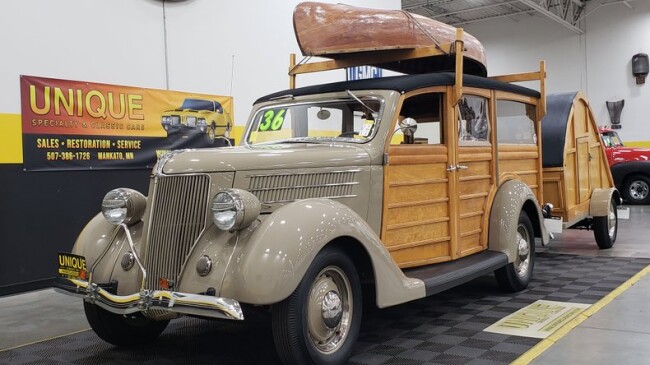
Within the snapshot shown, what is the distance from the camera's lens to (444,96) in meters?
4.29

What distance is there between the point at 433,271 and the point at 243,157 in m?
1.59

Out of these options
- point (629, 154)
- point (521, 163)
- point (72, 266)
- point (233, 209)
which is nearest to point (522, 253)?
point (521, 163)

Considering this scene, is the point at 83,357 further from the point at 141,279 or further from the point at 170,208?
the point at 170,208

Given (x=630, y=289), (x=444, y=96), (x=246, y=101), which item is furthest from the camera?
(x=246, y=101)

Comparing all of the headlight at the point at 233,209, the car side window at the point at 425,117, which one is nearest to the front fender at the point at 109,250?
the headlight at the point at 233,209

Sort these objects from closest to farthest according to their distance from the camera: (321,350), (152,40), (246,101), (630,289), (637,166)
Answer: (321,350) < (630,289) < (152,40) < (246,101) < (637,166)

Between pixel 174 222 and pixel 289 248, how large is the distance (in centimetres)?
75

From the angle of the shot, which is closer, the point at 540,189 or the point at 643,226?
the point at 540,189

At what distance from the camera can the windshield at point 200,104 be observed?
6.97 m

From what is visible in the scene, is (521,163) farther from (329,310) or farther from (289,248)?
(289,248)

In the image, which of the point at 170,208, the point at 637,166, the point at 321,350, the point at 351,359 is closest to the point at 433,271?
the point at 351,359

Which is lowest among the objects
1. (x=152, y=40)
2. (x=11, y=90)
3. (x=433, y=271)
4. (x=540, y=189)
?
(x=433, y=271)

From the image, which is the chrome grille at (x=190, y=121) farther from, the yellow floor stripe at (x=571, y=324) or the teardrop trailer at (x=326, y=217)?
the yellow floor stripe at (x=571, y=324)

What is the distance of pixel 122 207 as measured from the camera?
3.48 meters
